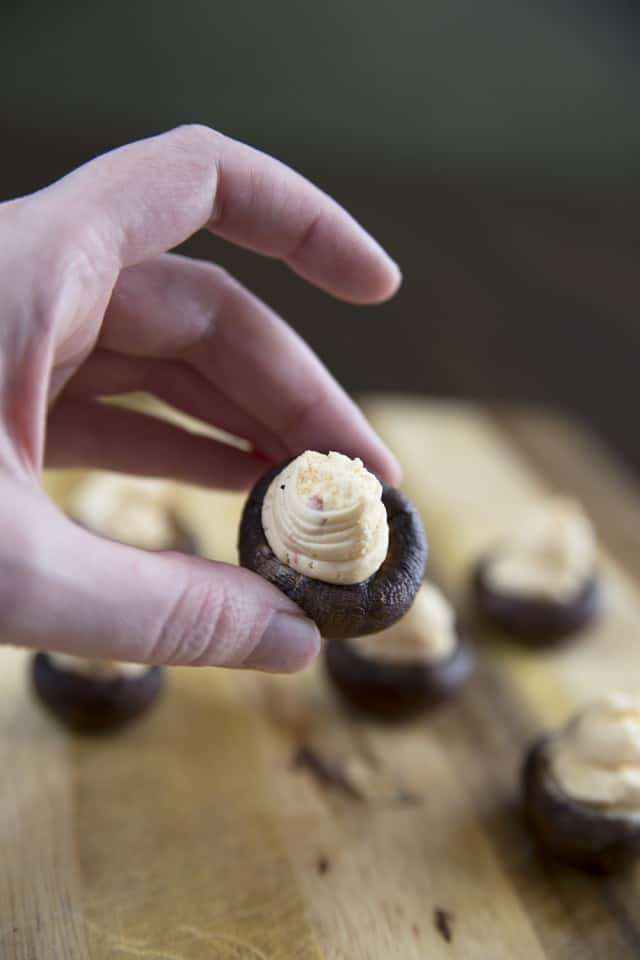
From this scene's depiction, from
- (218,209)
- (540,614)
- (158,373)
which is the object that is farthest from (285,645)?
(540,614)

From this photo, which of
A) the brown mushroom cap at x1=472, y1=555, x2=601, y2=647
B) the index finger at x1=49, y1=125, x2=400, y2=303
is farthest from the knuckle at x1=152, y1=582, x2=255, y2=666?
the brown mushroom cap at x1=472, y1=555, x2=601, y2=647

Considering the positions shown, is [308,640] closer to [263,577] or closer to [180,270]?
[263,577]

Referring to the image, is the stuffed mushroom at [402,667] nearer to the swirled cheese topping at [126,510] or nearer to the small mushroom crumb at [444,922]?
the small mushroom crumb at [444,922]

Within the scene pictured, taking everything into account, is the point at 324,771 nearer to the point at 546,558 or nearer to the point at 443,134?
the point at 546,558

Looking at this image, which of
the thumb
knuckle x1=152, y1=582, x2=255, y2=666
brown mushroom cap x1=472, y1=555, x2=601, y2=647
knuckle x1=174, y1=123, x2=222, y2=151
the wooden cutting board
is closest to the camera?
the thumb

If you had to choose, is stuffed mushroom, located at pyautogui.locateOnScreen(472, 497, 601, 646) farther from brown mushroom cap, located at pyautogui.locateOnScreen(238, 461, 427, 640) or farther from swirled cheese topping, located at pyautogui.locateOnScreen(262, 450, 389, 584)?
swirled cheese topping, located at pyautogui.locateOnScreen(262, 450, 389, 584)
